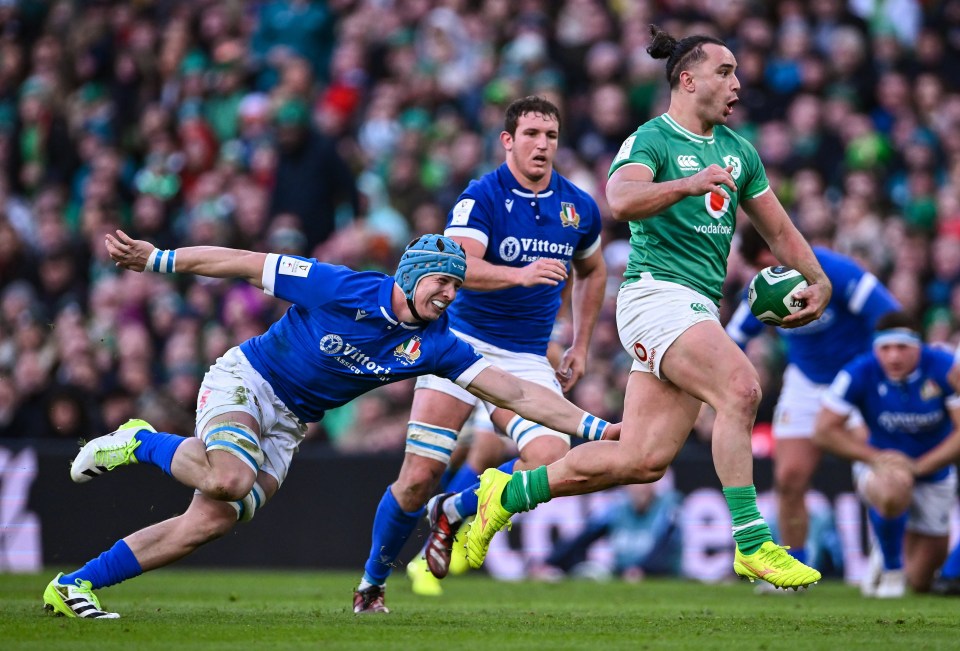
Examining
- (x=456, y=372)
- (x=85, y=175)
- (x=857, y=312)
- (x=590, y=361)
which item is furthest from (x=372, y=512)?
(x=85, y=175)

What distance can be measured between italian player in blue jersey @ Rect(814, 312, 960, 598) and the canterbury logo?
3701mm

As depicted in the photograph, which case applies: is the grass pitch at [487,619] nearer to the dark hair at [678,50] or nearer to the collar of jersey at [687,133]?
the collar of jersey at [687,133]

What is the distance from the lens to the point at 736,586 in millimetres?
12039

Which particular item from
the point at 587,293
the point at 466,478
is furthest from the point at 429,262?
the point at 466,478

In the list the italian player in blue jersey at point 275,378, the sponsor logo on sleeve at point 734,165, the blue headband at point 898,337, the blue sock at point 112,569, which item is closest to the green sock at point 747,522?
the italian player in blue jersey at point 275,378

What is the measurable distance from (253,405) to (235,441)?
0.29 m

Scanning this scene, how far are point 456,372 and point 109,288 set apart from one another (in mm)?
9954

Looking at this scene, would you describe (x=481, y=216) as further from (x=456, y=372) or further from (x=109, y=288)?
(x=109, y=288)

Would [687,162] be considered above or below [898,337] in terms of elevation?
above

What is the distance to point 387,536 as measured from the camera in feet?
28.3

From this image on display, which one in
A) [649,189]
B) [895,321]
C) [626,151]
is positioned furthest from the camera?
[895,321]

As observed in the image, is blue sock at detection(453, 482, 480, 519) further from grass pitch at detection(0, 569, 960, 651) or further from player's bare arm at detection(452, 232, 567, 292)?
player's bare arm at detection(452, 232, 567, 292)

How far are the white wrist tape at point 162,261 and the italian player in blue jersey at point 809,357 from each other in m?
4.94

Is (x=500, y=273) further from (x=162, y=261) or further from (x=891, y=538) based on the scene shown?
(x=891, y=538)
